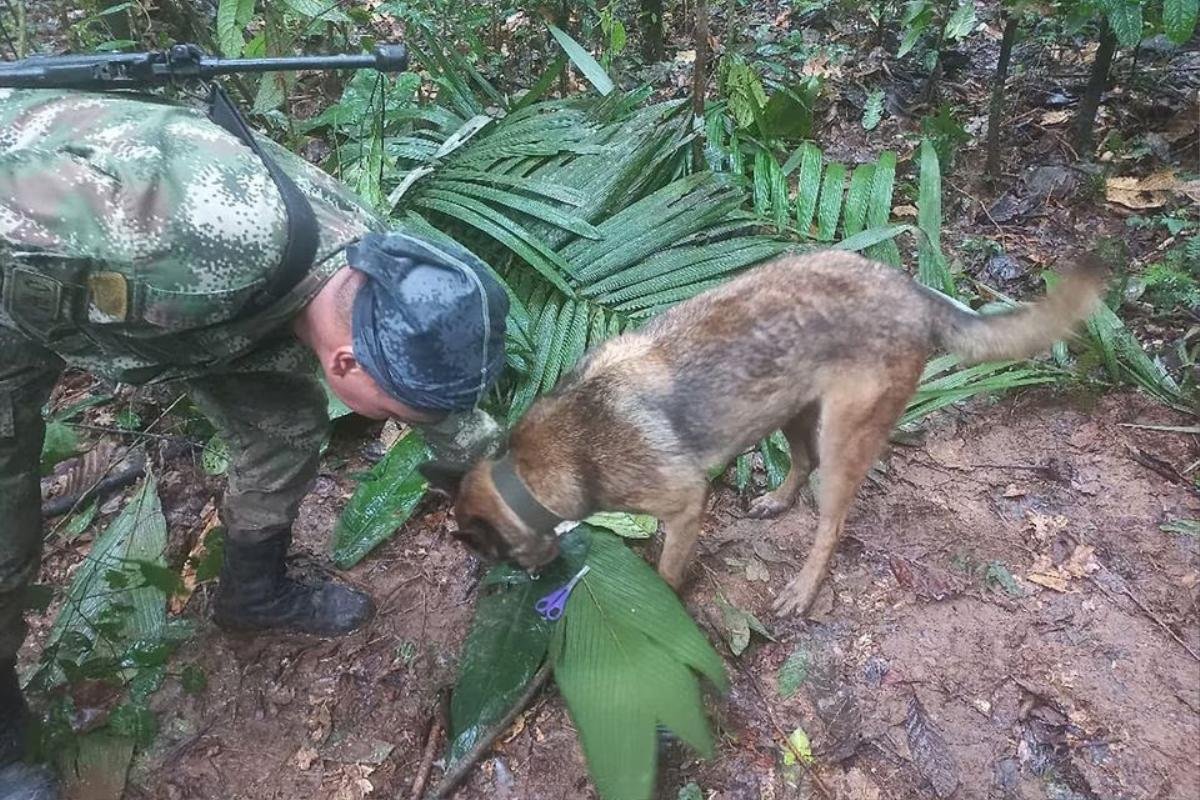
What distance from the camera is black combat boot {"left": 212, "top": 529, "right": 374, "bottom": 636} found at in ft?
10.8

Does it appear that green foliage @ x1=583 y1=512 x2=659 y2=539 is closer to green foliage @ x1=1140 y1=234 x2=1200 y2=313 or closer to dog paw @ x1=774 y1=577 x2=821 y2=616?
dog paw @ x1=774 y1=577 x2=821 y2=616

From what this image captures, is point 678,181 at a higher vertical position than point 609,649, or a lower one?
higher

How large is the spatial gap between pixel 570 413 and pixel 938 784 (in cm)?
175

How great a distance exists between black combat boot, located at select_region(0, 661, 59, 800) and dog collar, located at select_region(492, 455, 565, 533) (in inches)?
69.0

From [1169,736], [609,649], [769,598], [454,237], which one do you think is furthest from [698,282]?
[1169,736]

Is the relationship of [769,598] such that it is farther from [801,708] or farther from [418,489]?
[418,489]

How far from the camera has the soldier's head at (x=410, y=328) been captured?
2178mm

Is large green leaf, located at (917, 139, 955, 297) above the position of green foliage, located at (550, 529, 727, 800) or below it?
above

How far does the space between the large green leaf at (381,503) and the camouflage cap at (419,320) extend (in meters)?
1.47

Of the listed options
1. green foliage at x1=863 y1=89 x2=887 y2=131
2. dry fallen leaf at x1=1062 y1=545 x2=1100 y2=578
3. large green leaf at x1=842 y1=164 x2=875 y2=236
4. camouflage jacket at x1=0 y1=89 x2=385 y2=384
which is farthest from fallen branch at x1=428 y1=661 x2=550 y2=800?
green foliage at x1=863 y1=89 x2=887 y2=131

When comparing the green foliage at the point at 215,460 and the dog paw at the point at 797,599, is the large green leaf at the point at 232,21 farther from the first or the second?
the dog paw at the point at 797,599

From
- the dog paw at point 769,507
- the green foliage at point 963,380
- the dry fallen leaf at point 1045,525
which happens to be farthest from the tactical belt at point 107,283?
the dry fallen leaf at point 1045,525

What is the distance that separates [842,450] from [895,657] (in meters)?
0.80

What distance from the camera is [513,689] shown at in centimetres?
303
